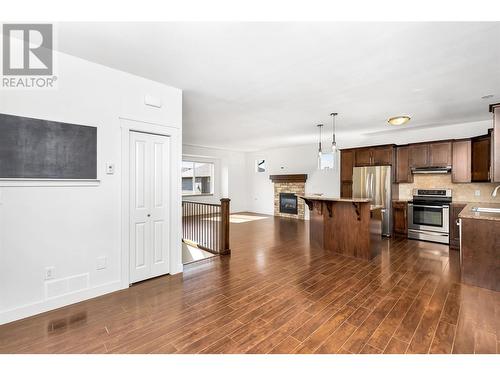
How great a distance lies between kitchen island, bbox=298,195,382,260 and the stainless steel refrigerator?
1.34 m

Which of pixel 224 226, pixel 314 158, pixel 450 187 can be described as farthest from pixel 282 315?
pixel 314 158

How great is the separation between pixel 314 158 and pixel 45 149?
7.51 m

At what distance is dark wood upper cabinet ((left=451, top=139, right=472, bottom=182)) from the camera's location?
4.86 meters

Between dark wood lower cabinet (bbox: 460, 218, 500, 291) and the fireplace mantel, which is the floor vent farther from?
the fireplace mantel

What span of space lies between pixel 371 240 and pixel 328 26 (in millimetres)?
3380

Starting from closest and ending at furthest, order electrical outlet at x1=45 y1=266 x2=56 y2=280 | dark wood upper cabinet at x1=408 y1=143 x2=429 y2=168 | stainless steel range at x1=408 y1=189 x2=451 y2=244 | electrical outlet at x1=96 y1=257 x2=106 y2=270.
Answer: electrical outlet at x1=45 y1=266 x2=56 y2=280, electrical outlet at x1=96 y1=257 x2=106 y2=270, stainless steel range at x1=408 y1=189 x2=451 y2=244, dark wood upper cabinet at x1=408 y1=143 x2=429 y2=168

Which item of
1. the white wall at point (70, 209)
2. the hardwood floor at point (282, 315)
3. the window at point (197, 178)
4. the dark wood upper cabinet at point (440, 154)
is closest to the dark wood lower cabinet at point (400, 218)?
the dark wood upper cabinet at point (440, 154)

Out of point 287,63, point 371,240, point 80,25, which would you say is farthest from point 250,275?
point 80,25

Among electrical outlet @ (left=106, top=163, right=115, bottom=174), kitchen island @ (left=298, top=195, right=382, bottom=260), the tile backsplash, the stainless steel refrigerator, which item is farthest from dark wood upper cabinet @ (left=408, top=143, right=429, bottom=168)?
electrical outlet @ (left=106, top=163, right=115, bottom=174)

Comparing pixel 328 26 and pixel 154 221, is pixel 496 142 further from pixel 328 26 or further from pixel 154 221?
pixel 154 221

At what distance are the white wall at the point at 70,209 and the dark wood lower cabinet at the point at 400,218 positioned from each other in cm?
547

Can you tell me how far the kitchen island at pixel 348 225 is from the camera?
4.07 meters

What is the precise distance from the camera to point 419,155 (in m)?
5.44
